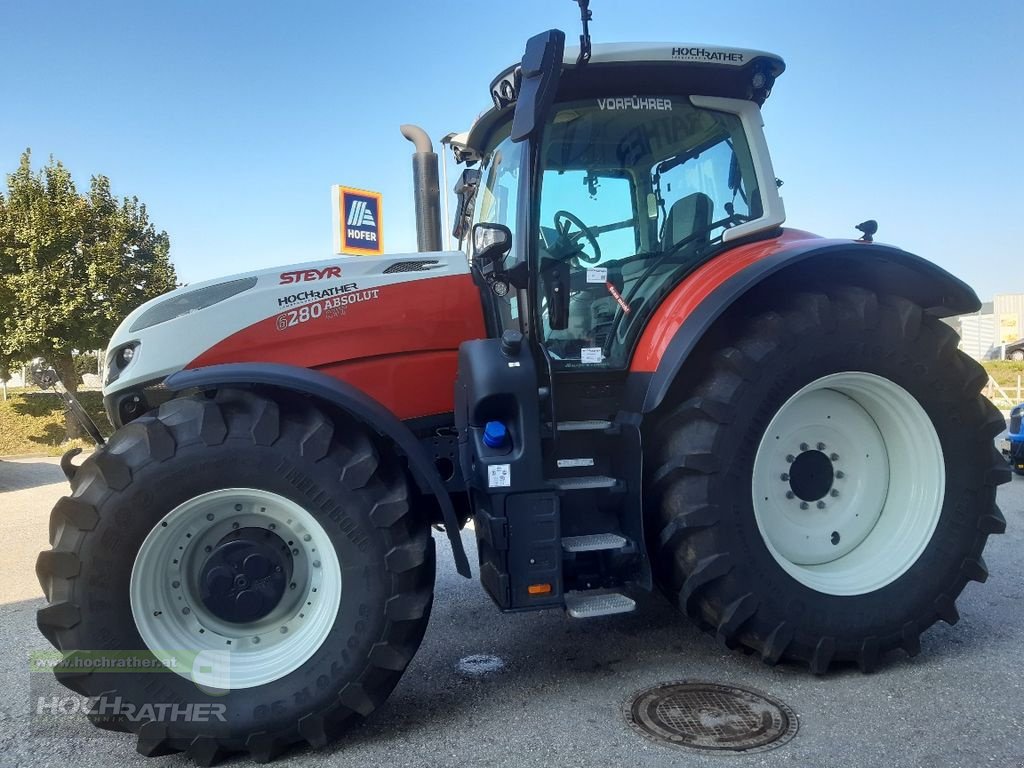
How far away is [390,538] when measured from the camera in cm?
288

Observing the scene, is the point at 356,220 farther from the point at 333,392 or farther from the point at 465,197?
the point at 333,392

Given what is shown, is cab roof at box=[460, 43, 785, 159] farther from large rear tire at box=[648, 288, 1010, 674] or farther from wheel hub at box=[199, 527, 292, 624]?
wheel hub at box=[199, 527, 292, 624]

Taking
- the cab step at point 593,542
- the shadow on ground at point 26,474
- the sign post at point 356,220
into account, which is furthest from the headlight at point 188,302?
the shadow on ground at point 26,474

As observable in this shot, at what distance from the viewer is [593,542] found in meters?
3.21

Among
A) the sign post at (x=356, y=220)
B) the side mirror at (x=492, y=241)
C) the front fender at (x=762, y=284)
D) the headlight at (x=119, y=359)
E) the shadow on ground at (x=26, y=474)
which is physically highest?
→ the sign post at (x=356, y=220)

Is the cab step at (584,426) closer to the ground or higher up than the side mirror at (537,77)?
closer to the ground

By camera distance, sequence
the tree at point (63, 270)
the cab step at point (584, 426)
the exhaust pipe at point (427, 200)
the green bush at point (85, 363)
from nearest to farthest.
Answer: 1. the cab step at point (584, 426)
2. the exhaust pipe at point (427, 200)
3. the tree at point (63, 270)
4. the green bush at point (85, 363)

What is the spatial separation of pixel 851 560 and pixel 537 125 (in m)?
2.51

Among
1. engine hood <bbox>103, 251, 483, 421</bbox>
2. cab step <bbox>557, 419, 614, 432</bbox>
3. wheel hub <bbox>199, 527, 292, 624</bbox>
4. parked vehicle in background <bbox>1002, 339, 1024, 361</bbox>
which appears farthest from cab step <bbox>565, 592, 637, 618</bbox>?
parked vehicle in background <bbox>1002, 339, 1024, 361</bbox>

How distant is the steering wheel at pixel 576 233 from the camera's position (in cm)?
350

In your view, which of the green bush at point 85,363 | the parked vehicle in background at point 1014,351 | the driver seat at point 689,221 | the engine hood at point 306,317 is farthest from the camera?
the parked vehicle in background at point 1014,351

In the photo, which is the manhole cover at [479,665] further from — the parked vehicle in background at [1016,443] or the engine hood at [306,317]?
the parked vehicle in background at [1016,443]

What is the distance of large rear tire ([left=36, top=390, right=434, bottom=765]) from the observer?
2.66 meters

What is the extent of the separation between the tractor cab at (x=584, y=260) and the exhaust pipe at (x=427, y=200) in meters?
A: 0.33
